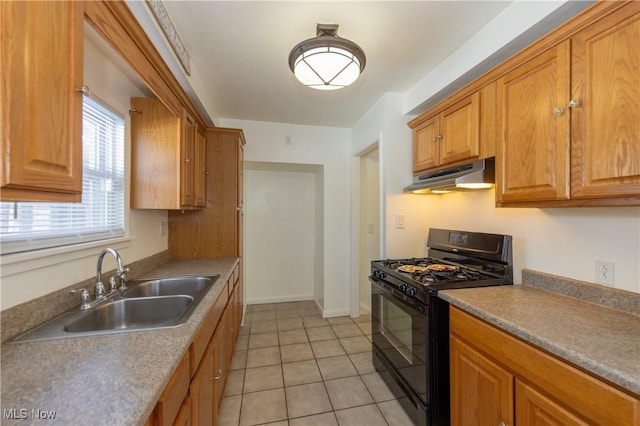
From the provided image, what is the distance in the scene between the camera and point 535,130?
1388 millimetres

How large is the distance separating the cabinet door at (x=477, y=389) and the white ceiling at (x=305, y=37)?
188 centimetres

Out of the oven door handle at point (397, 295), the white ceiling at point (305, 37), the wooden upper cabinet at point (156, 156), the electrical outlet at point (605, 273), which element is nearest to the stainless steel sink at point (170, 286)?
the wooden upper cabinet at point (156, 156)

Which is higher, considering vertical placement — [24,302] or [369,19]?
[369,19]

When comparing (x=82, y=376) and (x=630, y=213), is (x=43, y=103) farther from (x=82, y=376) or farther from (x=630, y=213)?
(x=630, y=213)

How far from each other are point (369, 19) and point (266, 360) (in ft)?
9.23

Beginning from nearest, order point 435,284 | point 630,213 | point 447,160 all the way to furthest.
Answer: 1. point 630,213
2. point 435,284
3. point 447,160

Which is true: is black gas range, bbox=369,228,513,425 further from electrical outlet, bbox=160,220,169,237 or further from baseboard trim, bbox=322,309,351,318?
electrical outlet, bbox=160,220,169,237

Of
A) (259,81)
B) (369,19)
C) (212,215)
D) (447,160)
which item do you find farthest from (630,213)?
(212,215)

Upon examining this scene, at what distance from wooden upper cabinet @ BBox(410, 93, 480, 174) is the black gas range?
1.96 ft

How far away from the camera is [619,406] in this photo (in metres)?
0.78

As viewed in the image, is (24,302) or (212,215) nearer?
(24,302)

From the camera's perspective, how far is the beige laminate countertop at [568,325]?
83 cm

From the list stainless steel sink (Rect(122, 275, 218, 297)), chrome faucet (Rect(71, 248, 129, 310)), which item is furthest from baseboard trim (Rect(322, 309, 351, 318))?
chrome faucet (Rect(71, 248, 129, 310))

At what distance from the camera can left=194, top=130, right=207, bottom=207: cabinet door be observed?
2.36m
